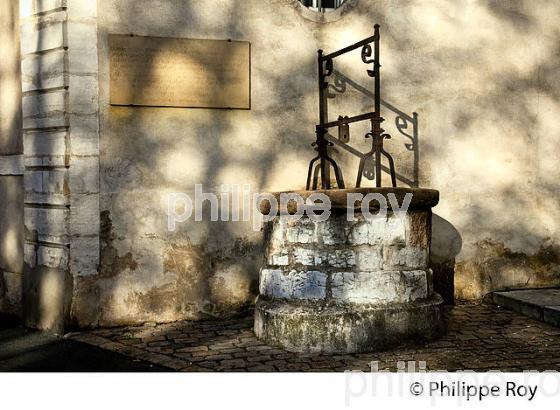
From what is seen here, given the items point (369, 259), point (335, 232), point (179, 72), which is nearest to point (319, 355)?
point (369, 259)

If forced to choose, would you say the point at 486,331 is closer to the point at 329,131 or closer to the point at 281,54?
the point at 329,131

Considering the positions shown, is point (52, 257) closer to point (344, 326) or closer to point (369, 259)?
point (344, 326)

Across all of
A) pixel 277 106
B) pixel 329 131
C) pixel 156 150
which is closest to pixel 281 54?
pixel 277 106

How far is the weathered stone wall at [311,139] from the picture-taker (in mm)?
5223

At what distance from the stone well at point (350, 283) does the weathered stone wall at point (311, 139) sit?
3.69 feet

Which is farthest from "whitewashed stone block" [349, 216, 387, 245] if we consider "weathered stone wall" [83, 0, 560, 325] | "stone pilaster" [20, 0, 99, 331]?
"stone pilaster" [20, 0, 99, 331]

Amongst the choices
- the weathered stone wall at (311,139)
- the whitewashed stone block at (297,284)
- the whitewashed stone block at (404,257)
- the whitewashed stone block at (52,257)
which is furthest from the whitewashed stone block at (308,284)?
the whitewashed stone block at (52,257)

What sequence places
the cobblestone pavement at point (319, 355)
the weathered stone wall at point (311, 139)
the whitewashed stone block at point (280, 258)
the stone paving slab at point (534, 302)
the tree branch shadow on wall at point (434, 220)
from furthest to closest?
the tree branch shadow on wall at point (434, 220)
the weathered stone wall at point (311, 139)
the stone paving slab at point (534, 302)
the whitewashed stone block at point (280, 258)
the cobblestone pavement at point (319, 355)

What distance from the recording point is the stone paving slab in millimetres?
5121

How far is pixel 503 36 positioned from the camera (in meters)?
6.13

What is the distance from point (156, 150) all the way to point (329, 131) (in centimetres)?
164

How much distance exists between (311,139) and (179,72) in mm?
1369

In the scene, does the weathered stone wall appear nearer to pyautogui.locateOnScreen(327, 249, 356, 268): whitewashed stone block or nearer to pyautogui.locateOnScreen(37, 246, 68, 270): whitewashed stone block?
pyautogui.locateOnScreen(37, 246, 68, 270): whitewashed stone block

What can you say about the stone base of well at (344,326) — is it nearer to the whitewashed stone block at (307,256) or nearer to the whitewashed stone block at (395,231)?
the whitewashed stone block at (307,256)
